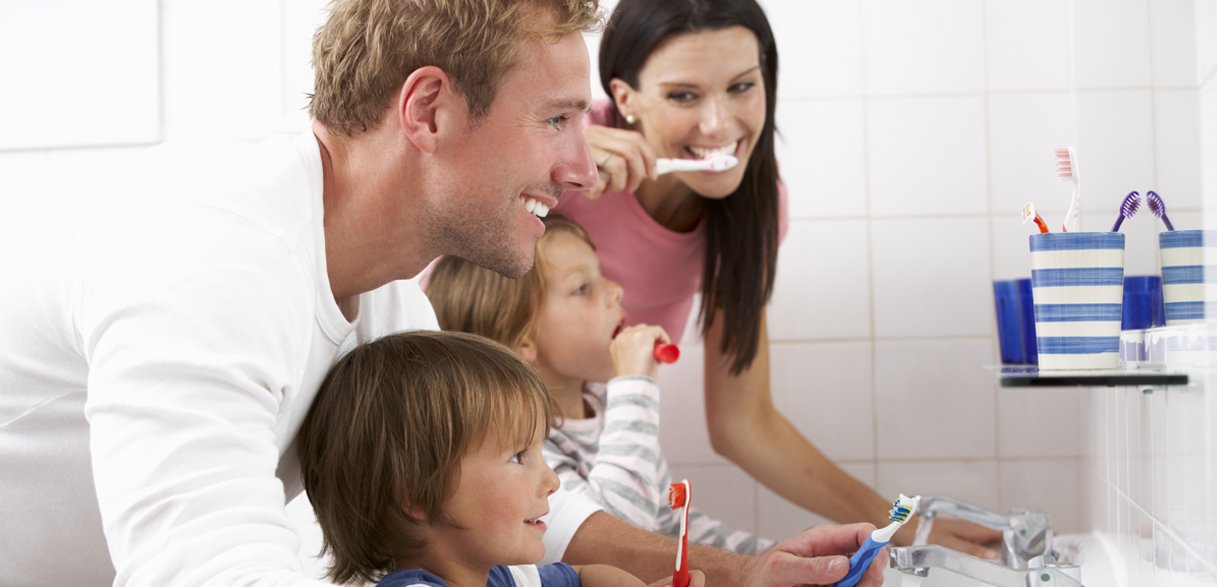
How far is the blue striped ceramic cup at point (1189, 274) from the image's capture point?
0.99 m

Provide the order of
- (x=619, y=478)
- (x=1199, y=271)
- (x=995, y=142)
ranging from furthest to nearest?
(x=995, y=142)
(x=619, y=478)
(x=1199, y=271)

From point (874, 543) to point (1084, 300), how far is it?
0.91 feet

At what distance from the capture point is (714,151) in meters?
1.82

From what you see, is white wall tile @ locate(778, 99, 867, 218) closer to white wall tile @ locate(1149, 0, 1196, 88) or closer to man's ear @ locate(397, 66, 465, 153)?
white wall tile @ locate(1149, 0, 1196, 88)

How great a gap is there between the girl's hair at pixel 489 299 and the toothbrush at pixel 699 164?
0.65ft

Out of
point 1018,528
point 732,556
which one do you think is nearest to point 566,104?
point 732,556

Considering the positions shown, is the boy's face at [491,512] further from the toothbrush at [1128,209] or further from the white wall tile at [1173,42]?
the white wall tile at [1173,42]

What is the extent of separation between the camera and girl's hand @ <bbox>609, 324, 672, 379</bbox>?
63.8 inches

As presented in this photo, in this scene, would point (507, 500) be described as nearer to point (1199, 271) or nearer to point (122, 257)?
point (122, 257)

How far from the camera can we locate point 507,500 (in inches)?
40.6

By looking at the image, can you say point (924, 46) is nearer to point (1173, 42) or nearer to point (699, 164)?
point (699, 164)

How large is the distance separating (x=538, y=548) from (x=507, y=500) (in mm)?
62

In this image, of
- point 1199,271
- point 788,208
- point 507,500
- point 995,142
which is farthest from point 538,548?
point 995,142

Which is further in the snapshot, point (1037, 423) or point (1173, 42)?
point (1037, 423)
